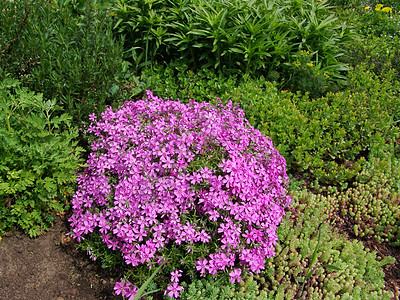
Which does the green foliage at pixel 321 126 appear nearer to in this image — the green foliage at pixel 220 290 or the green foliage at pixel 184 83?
the green foliage at pixel 184 83

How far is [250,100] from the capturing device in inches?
167

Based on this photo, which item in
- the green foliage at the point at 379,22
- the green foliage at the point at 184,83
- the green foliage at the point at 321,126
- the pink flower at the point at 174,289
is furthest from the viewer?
the green foliage at the point at 379,22

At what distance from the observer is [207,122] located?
10.1ft

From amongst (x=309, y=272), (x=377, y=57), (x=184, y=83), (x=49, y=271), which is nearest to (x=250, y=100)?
(x=184, y=83)

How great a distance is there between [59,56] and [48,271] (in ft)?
6.05

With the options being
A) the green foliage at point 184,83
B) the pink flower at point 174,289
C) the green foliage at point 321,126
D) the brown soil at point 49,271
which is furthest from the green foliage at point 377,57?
the pink flower at point 174,289

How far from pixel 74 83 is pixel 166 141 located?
106 cm

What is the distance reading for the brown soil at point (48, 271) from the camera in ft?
9.16

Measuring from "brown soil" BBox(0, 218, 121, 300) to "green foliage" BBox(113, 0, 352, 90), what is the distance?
2.40 m

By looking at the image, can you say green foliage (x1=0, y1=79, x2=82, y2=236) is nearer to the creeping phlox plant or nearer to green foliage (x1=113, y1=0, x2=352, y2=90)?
the creeping phlox plant

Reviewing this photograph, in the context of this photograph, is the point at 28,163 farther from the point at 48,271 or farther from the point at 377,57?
the point at 377,57

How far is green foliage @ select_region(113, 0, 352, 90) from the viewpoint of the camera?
4.59 metres

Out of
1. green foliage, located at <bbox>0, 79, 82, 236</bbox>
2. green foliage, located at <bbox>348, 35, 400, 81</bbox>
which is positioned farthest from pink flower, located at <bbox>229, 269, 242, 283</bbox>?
green foliage, located at <bbox>348, 35, 400, 81</bbox>

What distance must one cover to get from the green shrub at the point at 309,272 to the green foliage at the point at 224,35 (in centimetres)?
225
